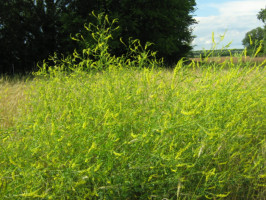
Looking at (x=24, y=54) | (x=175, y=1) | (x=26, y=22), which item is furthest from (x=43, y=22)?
(x=175, y=1)

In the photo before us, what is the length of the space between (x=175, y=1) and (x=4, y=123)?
41.1 ft

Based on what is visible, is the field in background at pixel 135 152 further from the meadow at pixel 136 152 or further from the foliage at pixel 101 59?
the foliage at pixel 101 59

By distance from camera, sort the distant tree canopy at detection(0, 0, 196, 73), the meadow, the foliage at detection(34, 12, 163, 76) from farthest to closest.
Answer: the distant tree canopy at detection(0, 0, 196, 73) → the foliage at detection(34, 12, 163, 76) → the meadow

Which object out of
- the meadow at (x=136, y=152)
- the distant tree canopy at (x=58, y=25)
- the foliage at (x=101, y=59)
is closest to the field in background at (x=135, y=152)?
the meadow at (x=136, y=152)

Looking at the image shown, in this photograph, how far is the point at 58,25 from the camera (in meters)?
13.6

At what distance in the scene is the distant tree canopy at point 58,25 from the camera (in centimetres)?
1234

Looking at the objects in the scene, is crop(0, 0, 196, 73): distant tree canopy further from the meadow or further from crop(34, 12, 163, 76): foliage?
the meadow

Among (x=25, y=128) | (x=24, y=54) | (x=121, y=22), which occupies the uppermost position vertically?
(x=121, y=22)

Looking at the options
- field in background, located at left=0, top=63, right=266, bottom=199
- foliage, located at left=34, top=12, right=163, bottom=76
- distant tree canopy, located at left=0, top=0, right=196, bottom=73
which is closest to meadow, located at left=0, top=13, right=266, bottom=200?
field in background, located at left=0, top=63, right=266, bottom=199

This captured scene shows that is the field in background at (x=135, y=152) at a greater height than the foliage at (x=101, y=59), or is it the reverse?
the foliage at (x=101, y=59)

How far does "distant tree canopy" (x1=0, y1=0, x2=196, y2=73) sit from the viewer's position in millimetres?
12344

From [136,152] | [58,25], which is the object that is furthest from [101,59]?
[58,25]

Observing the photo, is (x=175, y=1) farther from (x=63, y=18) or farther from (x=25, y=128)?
(x=25, y=128)

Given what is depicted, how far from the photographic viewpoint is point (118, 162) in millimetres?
2102
